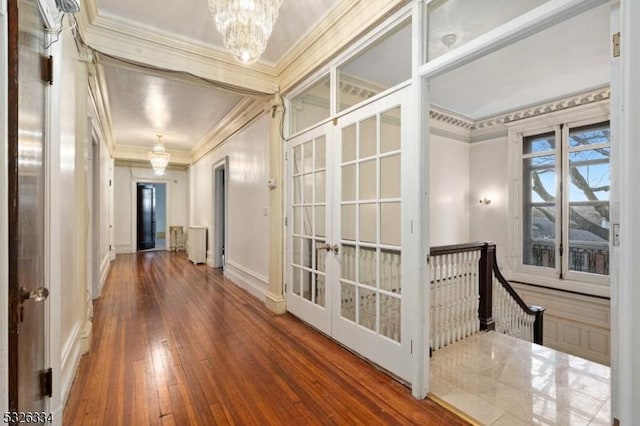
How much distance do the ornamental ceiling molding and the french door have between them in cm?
267

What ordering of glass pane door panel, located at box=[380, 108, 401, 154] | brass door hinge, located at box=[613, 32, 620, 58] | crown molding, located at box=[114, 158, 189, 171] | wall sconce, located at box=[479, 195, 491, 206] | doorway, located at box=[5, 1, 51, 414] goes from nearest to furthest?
1. doorway, located at box=[5, 1, 51, 414]
2. brass door hinge, located at box=[613, 32, 620, 58]
3. glass pane door panel, located at box=[380, 108, 401, 154]
4. wall sconce, located at box=[479, 195, 491, 206]
5. crown molding, located at box=[114, 158, 189, 171]

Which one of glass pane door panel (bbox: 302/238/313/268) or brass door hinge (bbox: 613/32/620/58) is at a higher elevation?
brass door hinge (bbox: 613/32/620/58)

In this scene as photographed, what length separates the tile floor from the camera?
1735 millimetres

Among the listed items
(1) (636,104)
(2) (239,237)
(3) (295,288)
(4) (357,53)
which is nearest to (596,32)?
(4) (357,53)

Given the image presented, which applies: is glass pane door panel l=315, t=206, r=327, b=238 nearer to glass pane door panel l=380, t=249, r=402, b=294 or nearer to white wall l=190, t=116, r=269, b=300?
glass pane door panel l=380, t=249, r=402, b=294

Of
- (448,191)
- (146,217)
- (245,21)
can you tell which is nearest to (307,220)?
(245,21)

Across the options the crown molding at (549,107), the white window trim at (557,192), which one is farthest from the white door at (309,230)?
the crown molding at (549,107)

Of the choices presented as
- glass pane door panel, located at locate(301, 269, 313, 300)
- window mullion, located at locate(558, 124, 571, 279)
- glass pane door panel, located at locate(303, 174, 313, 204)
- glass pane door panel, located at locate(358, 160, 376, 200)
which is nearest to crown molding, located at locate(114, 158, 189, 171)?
glass pane door panel, located at locate(303, 174, 313, 204)

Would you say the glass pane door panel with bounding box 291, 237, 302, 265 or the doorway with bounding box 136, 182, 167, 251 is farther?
the doorway with bounding box 136, 182, 167, 251

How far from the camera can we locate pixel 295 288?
334 cm

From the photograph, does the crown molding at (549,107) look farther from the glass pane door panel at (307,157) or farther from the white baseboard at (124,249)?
the white baseboard at (124,249)

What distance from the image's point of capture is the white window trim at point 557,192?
13.8ft

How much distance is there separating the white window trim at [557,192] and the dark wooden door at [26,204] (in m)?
5.88

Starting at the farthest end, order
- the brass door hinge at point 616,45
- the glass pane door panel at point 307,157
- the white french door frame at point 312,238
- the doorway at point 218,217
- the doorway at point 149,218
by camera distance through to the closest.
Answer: the doorway at point 149,218
the doorway at point 218,217
the glass pane door panel at point 307,157
the white french door frame at point 312,238
the brass door hinge at point 616,45
